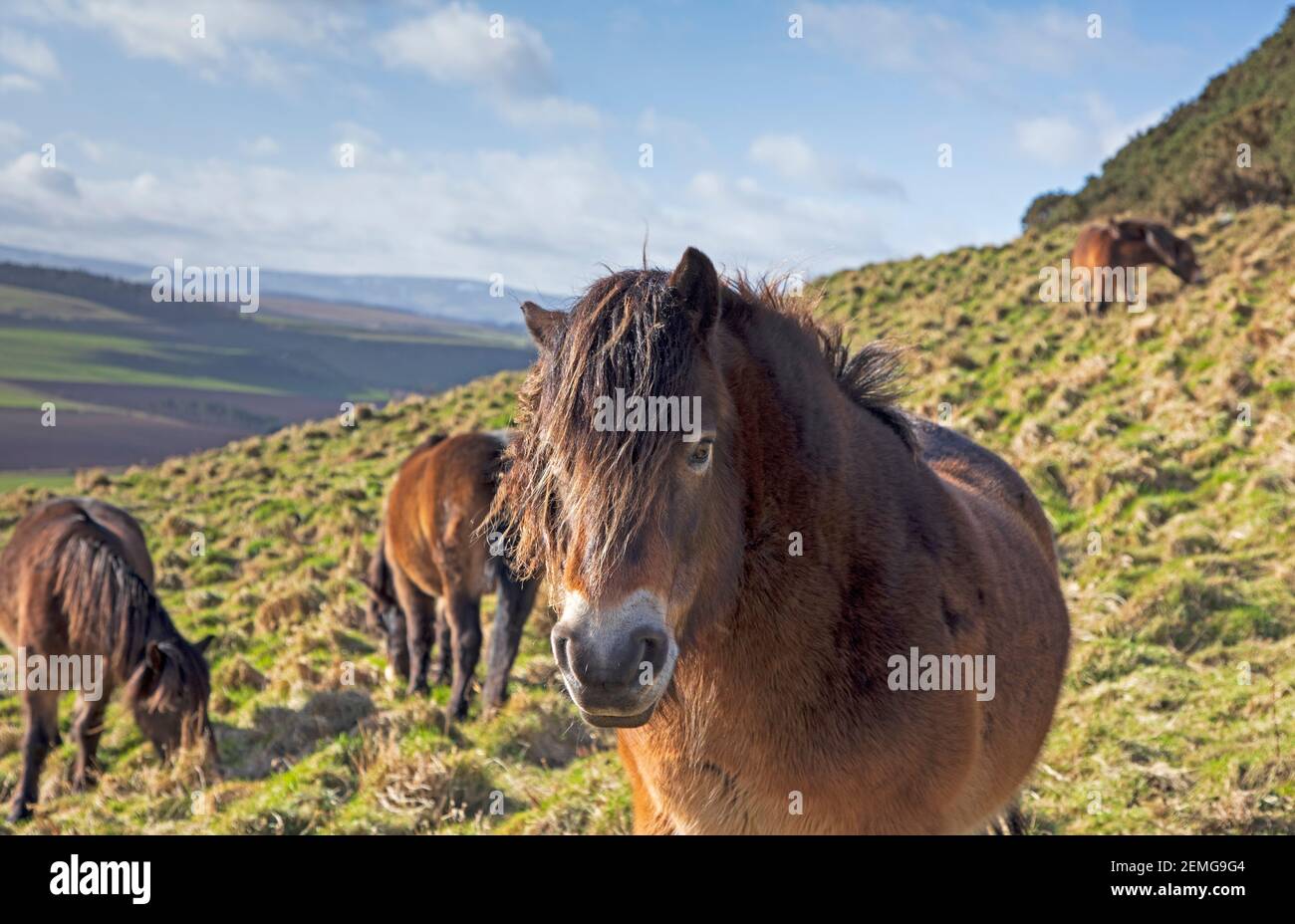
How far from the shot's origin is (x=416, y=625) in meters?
8.94

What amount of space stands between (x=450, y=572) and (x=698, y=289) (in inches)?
237

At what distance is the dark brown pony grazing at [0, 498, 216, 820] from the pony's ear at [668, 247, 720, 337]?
6.97 metres

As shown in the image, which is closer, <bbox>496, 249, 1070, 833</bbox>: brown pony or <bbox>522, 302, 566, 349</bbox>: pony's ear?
<bbox>496, 249, 1070, 833</bbox>: brown pony

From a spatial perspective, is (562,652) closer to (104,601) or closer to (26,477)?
(104,601)

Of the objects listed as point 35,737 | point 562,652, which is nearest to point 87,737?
point 35,737

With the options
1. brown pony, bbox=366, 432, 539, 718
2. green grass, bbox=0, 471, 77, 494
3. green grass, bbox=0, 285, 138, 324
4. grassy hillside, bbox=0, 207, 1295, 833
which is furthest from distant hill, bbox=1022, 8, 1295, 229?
green grass, bbox=0, 285, 138, 324

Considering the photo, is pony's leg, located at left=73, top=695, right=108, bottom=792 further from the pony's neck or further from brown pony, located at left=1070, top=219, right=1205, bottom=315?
brown pony, located at left=1070, top=219, right=1205, bottom=315

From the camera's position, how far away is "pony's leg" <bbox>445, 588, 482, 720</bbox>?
25.2ft

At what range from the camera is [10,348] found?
96688 millimetres

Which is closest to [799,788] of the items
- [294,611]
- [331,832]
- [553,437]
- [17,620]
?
[553,437]

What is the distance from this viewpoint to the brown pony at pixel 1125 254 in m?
17.4

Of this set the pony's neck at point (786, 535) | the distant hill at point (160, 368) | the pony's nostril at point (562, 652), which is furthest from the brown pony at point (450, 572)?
the distant hill at point (160, 368)

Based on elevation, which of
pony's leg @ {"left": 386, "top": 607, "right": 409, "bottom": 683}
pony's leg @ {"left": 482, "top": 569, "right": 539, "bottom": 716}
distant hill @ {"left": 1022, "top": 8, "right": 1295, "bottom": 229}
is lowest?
pony's leg @ {"left": 386, "top": 607, "right": 409, "bottom": 683}
